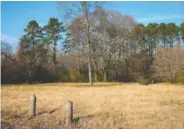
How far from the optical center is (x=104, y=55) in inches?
2185

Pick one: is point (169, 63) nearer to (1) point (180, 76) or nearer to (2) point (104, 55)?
(1) point (180, 76)

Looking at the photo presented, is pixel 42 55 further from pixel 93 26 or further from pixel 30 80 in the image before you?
pixel 93 26

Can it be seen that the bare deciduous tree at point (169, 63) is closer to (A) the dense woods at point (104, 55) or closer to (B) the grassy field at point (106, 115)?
(A) the dense woods at point (104, 55)

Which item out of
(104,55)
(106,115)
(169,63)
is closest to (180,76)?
(169,63)

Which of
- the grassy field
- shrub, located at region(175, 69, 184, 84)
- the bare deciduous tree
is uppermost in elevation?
the bare deciduous tree

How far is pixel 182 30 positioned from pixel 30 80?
30357mm

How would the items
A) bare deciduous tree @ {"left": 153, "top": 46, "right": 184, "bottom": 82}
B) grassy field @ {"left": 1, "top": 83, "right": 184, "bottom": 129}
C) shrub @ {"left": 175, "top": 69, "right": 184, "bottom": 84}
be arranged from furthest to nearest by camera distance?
bare deciduous tree @ {"left": 153, "top": 46, "right": 184, "bottom": 82}, shrub @ {"left": 175, "top": 69, "right": 184, "bottom": 84}, grassy field @ {"left": 1, "top": 83, "right": 184, "bottom": 129}

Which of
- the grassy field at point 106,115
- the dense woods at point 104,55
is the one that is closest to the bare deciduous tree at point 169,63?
the dense woods at point 104,55

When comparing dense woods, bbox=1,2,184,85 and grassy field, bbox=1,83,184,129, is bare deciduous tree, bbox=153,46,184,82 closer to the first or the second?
dense woods, bbox=1,2,184,85

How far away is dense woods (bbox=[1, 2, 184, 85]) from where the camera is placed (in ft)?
157

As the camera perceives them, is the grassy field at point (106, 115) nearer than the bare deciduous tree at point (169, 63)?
Yes

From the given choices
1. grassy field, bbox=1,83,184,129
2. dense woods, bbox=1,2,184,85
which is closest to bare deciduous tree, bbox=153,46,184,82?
dense woods, bbox=1,2,184,85

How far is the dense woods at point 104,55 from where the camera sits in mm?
47781

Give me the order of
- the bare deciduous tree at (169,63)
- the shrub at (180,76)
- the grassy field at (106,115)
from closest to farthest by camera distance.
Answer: the grassy field at (106,115), the shrub at (180,76), the bare deciduous tree at (169,63)
